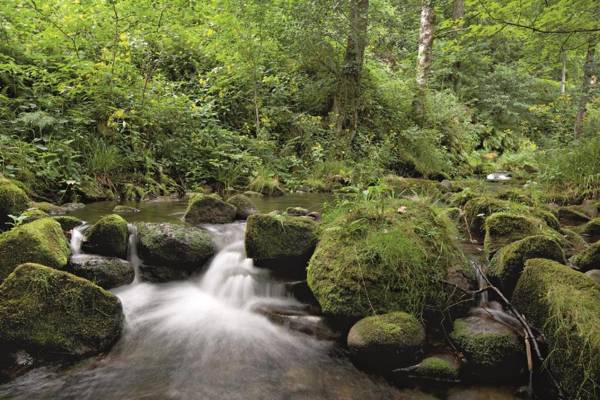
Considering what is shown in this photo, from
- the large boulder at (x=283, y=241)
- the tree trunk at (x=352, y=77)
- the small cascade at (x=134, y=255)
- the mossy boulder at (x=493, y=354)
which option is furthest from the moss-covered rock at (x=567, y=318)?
the tree trunk at (x=352, y=77)

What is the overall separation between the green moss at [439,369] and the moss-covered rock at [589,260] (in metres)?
1.68

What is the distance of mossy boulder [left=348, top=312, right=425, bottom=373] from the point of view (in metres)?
2.74

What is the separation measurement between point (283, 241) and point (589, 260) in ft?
8.99

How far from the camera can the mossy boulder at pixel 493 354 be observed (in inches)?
105

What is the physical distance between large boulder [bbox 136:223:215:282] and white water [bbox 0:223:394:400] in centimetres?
13

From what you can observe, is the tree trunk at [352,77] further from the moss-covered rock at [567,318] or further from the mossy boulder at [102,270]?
the moss-covered rock at [567,318]

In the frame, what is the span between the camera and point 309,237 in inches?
159

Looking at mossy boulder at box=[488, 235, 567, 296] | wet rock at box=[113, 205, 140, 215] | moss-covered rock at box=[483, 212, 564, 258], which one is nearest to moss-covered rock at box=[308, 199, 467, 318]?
mossy boulder at box=[488, 235, 567, 296]

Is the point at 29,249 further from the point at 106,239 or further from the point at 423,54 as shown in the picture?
the point at 423,54

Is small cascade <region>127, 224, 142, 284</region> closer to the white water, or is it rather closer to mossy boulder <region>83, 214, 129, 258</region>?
the white water

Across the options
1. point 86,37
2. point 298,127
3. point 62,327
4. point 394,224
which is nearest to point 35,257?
point 62,327

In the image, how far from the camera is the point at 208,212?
5.44 metres

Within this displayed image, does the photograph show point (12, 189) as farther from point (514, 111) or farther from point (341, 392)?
point (514, 111)

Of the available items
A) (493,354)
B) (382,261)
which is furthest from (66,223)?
(493,354)
